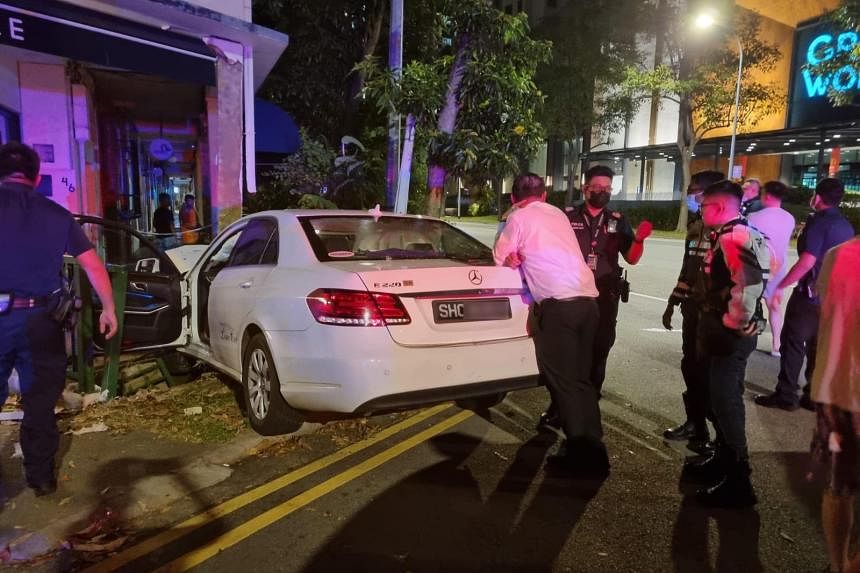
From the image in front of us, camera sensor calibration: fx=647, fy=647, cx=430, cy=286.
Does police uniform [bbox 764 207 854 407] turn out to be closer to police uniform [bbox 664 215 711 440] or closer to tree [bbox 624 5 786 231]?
police uniform [bbox 664 215 711 440]

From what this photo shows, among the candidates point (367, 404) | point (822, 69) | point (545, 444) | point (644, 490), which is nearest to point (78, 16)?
point (367, 404)

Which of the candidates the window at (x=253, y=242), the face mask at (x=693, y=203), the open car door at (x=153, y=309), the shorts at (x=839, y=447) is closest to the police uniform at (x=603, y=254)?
the face mask at (x=693, y=203)

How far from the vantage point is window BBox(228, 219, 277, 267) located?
4.67 m

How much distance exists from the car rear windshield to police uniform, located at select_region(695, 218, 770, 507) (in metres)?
1.46

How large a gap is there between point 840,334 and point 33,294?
11.6 feet

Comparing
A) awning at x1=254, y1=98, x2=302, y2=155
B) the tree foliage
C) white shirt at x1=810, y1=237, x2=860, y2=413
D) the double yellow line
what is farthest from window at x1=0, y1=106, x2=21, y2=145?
the tree foliage

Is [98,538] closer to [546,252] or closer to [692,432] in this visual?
[546,252]

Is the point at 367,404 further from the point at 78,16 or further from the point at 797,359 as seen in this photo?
the point at 78,16

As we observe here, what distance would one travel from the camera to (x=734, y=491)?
3389 millimetres

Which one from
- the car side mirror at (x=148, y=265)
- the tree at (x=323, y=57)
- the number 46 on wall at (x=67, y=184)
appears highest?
the tree at (x=323, y=57)

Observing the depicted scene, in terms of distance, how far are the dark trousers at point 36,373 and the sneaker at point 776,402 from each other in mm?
4922

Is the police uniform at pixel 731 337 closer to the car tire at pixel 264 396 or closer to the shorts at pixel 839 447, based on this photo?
the shorts at pixel 839 447

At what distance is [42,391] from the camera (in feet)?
11.0

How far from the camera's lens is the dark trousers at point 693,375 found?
4055mm
